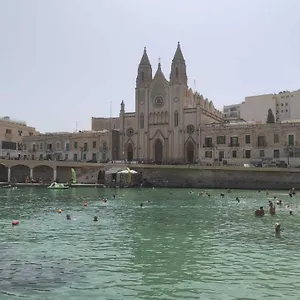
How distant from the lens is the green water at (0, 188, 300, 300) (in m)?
15.2

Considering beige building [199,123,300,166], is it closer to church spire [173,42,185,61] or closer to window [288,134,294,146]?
window [288,134,294,146]

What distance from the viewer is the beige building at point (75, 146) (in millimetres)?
102613

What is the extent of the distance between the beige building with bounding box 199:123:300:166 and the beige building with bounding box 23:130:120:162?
22.3m

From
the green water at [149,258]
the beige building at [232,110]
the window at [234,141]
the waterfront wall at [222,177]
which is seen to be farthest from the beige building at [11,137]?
the green water at [149,258]

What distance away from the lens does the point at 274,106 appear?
122625 millimetres

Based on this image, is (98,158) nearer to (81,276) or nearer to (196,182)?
(196,182)

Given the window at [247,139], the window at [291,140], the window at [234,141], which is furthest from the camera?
the window at [234,141]

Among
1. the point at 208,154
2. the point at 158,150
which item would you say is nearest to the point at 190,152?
the point at 208,154

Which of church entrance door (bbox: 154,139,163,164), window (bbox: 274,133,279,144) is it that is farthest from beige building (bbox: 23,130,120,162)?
window (bbox: 274,133,279,144)

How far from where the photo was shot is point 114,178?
85.4 metres

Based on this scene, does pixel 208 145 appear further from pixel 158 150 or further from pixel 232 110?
pixel 232 110

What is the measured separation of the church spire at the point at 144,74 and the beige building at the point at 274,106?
3231cm

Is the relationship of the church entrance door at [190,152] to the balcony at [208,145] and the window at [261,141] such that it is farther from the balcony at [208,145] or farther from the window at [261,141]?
the window at [261,141]

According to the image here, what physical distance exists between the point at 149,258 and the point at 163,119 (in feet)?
267
